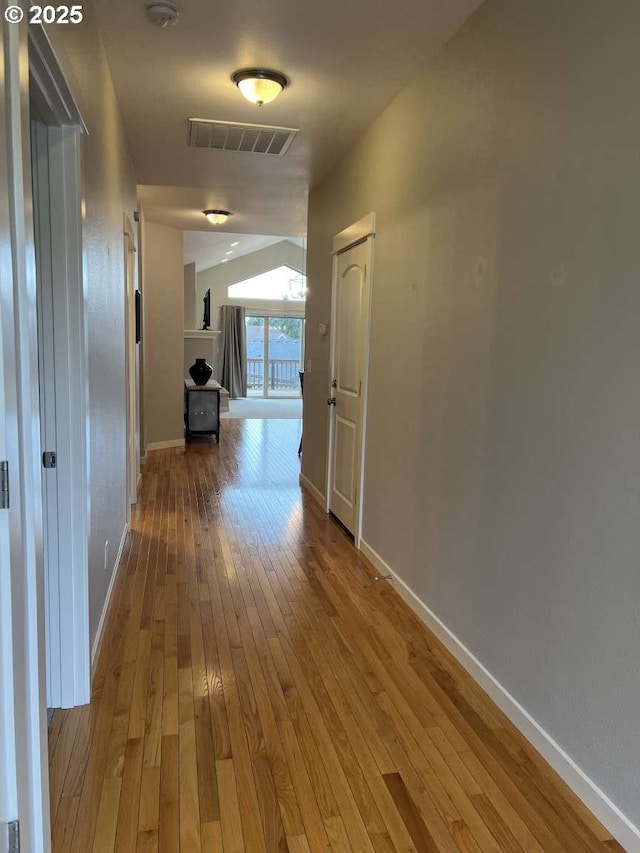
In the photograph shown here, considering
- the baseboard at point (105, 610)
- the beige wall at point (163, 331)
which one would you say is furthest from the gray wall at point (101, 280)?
the beige wall at point (163, 331)

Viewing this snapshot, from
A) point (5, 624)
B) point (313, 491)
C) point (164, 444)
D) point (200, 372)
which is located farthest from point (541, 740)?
point (200, 372)

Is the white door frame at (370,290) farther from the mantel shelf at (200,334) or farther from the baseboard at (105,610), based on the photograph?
the mantel shelf at (200,334)

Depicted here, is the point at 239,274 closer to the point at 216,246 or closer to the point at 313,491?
the point at 216,246

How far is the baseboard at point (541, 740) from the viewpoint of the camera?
1604 mm

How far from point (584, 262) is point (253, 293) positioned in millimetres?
12862

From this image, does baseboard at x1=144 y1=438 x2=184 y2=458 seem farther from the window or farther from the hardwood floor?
the window

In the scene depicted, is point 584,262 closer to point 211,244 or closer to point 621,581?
point 621,581

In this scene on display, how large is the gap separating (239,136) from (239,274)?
10163 millimetres

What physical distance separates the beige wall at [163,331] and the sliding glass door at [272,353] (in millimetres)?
6998

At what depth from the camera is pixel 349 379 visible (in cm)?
415

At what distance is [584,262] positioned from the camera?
1.75m

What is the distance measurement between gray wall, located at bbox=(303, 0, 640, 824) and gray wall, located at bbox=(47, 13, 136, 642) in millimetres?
1484

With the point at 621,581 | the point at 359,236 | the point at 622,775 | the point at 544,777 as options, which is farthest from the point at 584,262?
the point at 359,236

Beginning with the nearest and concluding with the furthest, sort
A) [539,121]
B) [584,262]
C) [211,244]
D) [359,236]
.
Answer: [584,262]
[539,121]
[359,236]
[211,244]
